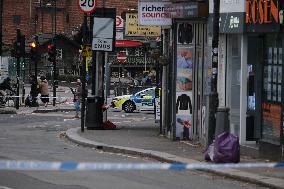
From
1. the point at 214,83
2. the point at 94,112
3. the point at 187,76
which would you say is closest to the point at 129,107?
the point at 94,112

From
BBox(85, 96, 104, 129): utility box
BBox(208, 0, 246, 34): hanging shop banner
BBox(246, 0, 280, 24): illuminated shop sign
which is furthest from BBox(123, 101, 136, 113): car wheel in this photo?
BBox(246, 0, 280, 24): illuminated shop sign

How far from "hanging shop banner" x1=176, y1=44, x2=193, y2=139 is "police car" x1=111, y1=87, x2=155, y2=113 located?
1895 cm

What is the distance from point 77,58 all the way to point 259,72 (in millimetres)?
78075

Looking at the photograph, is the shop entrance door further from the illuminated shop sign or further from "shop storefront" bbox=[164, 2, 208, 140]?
"shop storefront" bbox=[164, 2, 208, 140]

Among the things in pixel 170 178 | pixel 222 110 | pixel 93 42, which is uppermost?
pixel 93 42

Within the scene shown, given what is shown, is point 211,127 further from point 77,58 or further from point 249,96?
point 77,58

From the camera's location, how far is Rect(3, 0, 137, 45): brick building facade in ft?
328

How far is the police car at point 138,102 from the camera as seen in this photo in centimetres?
3919

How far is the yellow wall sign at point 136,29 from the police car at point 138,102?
26.0ft

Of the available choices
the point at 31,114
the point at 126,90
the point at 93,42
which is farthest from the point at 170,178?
the point at 126,90

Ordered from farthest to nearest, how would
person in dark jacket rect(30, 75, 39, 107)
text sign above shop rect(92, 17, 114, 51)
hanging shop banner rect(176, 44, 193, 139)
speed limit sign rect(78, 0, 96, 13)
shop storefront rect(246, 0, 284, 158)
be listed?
person in dark jacket rect(30, 75, 39, 107)
text sign above shop rect(92, 17, 114, 51)
speed limit sign rect(78, 0, 96, 13)
hanging shop banner rect(176, 44, 193, 139)
shop storefront rect(246, 0, 284, 158)

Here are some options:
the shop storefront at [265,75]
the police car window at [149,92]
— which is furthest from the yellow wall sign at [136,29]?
the shop storefront at [265,75]

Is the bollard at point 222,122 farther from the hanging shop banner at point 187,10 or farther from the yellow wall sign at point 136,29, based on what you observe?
the yellow wall sign at point 136,29

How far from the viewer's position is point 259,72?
54.3 ft
